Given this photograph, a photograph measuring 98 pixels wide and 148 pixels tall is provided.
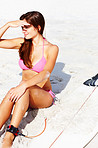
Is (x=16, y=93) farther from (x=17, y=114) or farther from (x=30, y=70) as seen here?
(x=30, y=70)

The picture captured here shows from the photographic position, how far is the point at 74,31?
715cm

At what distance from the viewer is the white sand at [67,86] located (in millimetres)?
2389

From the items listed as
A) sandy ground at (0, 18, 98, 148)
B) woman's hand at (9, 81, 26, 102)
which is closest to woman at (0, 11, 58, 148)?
woman's hand at (9, 81, 26, 102)

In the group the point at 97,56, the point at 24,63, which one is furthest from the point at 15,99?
the point at 97,56

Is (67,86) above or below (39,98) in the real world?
below

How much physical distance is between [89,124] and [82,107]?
0.35 m

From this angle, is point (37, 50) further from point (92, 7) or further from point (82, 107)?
point (92, 7)

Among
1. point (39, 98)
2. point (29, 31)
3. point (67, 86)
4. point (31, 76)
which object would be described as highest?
point (29, 31)

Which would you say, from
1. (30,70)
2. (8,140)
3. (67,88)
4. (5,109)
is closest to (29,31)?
(30,70)

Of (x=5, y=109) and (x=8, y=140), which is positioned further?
(x=5, y=109)

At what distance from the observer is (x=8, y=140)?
2.25 metres

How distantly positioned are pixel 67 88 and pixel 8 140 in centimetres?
158

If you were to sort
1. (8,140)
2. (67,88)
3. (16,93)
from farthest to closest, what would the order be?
(67,88) < (16,93) < (8,140)

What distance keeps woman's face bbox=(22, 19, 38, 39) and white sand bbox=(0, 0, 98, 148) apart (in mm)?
828
